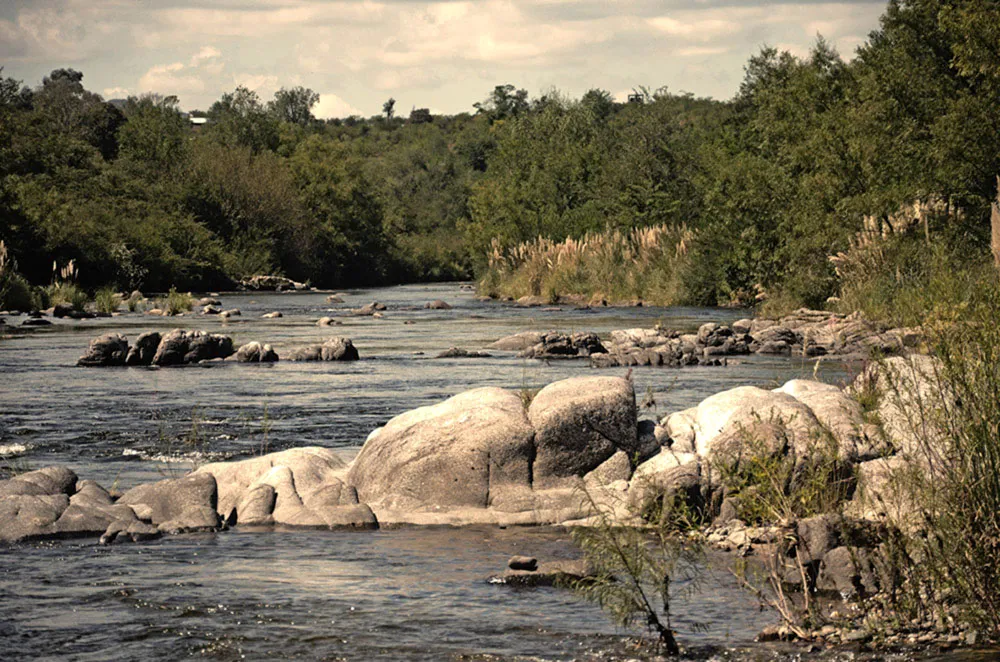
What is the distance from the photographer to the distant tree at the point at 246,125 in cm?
9231

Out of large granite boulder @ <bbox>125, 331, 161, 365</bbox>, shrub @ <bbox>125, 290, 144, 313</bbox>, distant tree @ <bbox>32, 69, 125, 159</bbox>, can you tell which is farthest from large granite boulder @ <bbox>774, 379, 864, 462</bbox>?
distant tree @ <bbox>32, 69, 125, 159</bbox>

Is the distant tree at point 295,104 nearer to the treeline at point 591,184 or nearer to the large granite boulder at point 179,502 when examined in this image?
the treeline at point 591,184

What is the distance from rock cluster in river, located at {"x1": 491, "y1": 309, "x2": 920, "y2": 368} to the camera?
2678cm

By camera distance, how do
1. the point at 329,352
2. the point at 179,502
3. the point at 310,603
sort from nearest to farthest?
1. the point at 310,603
2. the point at 179,502
3. the point at 329,352

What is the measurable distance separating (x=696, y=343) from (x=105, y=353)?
43.0ft

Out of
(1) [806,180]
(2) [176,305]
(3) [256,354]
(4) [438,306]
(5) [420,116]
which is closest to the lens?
(3) [256,354]

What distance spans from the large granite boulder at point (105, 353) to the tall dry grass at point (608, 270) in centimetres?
2385

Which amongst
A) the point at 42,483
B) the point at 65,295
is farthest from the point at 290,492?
the point at 65,295

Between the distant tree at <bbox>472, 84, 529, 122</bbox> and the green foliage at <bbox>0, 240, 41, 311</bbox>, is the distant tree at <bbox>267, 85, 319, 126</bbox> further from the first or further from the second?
the green foliage at <bbox>0, 240, 41, 311</bbox>

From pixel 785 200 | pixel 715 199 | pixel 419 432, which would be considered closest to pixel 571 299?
pixel 715 199

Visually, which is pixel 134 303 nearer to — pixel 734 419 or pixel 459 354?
pixel 459 354

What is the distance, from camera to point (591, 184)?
6706 centimetres

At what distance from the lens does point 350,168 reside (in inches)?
3501

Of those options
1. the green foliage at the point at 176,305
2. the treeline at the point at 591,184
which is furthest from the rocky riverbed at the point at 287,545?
the green foliage at the point at 176,305
